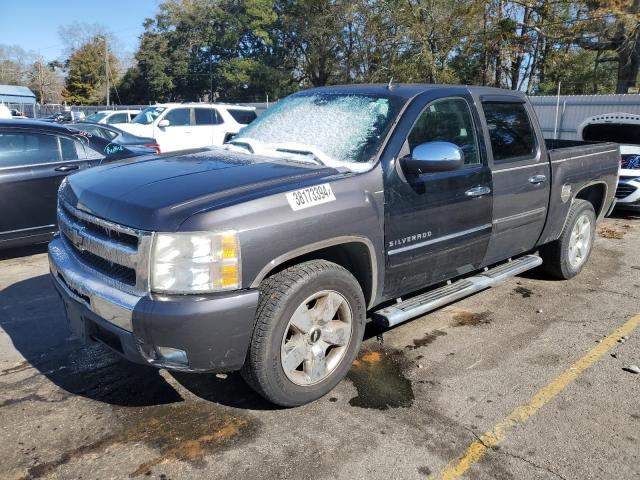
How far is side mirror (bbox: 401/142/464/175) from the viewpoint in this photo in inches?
132

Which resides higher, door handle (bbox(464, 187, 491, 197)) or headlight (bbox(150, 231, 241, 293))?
door handle (bbox(464, 187, 491, 197))

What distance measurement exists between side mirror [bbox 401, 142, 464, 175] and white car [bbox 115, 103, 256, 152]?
10415 mm

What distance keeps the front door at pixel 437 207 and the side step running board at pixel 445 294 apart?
3.9 inches

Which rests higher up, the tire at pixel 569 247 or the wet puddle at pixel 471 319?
the tire at pixel 569 247

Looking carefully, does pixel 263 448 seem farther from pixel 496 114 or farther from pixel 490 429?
pixel 496 114

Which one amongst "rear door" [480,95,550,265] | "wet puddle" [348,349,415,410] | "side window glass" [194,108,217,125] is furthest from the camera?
"side window glass" [194,108,217,125]

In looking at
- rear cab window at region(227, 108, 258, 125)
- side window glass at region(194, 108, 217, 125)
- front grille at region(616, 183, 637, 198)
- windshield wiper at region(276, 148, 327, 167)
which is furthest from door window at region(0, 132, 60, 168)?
rear cab window at region(227, 108, 258, 125)

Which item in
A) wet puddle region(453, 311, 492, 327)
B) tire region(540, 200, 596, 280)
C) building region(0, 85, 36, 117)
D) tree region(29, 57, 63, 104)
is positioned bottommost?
wet puddle region(453, 311, 492, 327)

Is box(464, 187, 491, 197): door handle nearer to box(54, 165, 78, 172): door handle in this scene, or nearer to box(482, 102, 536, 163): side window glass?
box(482, 102, 536, 163): side window glass

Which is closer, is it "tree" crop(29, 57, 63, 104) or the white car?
the white car

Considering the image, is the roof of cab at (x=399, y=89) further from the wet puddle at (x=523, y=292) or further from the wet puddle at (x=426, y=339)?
the wet puddle at (x=523, y=292)

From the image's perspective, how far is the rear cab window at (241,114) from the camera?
1452 centimetres

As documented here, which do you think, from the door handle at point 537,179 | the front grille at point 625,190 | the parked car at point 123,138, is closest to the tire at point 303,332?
the door handle at point 537,179

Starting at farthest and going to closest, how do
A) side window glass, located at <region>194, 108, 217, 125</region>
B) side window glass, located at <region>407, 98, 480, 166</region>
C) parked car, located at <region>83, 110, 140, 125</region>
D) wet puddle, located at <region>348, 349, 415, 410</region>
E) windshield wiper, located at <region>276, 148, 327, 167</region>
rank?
parked car, located at <region>83, 110, 140, 125</region> < side window glass, located at <region>194, 108, 217, 125</region> < side window glass, located at <region>407, 98, 480, 166</region> < windshield wiper, located at <region>276, 148, 327, 167</region> < wet puddle, located at <region>348, 349, 415, 410</region>
